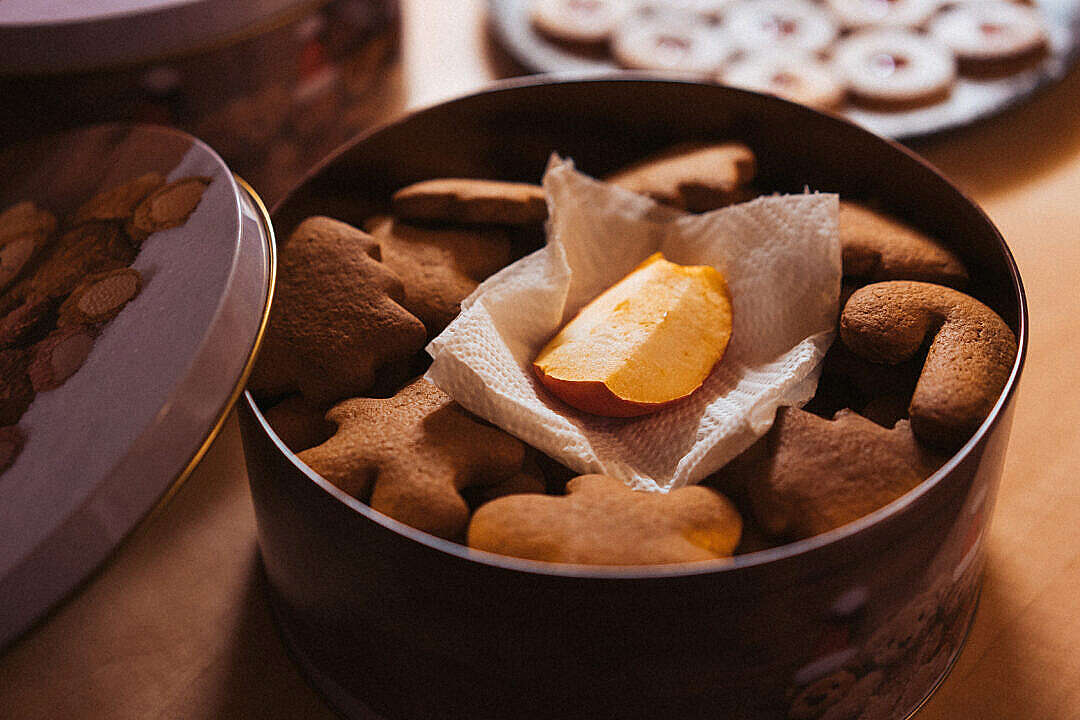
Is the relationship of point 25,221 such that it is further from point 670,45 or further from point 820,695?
point 670,45

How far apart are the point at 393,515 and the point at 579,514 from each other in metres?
0.08

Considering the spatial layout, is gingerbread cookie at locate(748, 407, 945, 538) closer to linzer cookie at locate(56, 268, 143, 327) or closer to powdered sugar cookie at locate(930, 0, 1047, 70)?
linzer cookie at locate(56, 268, 143, 327)

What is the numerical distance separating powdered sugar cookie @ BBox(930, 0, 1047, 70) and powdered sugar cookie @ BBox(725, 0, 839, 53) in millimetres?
103

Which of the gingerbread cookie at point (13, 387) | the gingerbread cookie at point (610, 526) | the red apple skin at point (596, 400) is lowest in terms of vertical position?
the red apple skin at point (596, 400)

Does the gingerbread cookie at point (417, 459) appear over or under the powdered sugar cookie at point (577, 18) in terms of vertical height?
under

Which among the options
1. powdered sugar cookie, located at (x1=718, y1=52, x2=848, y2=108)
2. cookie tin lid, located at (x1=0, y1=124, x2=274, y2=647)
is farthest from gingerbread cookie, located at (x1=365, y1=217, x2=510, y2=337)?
powdered sugar cookie, located at (x1=718, y1=52, x2=848, y2=108)

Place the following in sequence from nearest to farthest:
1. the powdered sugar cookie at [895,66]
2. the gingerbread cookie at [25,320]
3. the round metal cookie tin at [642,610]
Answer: the round metal cookie tin at [642,610], the gingerbread cookie at [25,320], the powdered sugar cookie at [895,66]

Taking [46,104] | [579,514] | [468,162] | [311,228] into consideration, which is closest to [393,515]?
[579,514]

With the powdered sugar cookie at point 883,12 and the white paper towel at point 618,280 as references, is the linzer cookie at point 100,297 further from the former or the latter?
the powdered sugar cookie at point 883,12

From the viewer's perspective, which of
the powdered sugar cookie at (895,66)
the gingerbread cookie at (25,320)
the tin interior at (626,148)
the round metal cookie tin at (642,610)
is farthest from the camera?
the powdered sugar cookie at (895,66)

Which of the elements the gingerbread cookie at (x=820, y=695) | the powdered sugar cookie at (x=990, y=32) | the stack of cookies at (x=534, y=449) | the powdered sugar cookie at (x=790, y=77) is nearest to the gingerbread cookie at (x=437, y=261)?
the stack of cookies at (x=534, y=449)

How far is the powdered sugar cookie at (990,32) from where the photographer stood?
876 millimetres

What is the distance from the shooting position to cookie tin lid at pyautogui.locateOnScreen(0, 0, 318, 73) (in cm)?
62

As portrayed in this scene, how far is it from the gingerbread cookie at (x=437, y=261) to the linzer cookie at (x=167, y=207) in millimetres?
117
